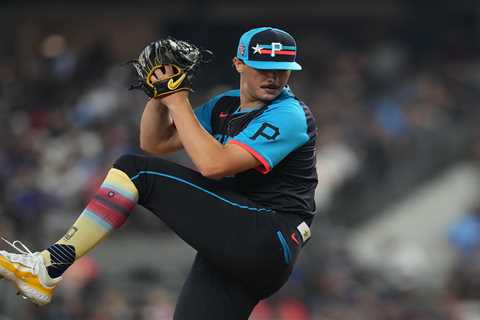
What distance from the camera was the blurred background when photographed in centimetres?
1184

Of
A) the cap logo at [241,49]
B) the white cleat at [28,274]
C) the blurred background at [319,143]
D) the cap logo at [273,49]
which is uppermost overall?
the cap logo at [273,49]

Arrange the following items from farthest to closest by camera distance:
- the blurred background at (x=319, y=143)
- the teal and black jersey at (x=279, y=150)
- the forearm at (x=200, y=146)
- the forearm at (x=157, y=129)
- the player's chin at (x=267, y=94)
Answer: the blurred background at (x=319, y=143) < the forearm at (x=157, y=129) < the player's chin at (x=267, y=94) < the teal and black jersey at (x=279, y=150) < the forearm at (x=200, y=146)

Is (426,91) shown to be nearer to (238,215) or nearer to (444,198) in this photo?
(444,198)

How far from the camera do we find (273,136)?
5617mm

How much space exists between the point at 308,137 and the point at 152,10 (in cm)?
1274

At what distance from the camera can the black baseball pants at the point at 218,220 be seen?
557 cm

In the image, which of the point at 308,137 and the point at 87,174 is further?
the point at 87,174

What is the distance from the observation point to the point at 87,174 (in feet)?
43.2

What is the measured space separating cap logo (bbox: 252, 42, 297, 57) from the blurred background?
15.9 ft

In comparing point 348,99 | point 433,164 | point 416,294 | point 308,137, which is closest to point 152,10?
point 348,99

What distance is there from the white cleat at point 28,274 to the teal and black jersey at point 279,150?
106 centimetres

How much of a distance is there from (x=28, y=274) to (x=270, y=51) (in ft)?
5.18

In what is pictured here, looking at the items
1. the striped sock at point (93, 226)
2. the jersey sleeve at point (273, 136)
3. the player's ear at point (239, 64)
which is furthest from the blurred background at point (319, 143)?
the jersey sleeve at point (273, 136)

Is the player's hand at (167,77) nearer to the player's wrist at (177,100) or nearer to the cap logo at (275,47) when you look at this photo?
the player's wrist at (177,100)
